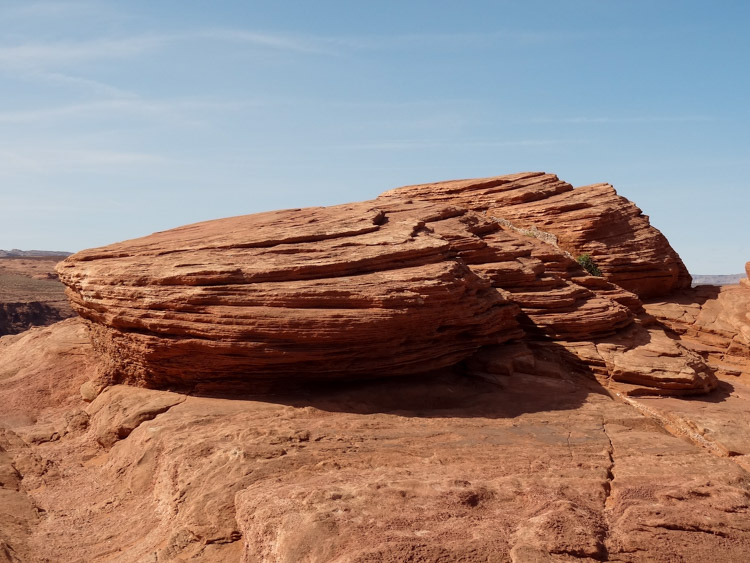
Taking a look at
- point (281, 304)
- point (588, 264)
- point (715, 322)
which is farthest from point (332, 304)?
point (715, 322)

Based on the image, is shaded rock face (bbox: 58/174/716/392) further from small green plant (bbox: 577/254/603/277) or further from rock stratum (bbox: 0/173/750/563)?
small green plant (bbox: 577/254/603/277)

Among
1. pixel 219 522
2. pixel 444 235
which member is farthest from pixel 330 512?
pixel 444 235

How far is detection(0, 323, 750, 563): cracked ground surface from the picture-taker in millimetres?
9242

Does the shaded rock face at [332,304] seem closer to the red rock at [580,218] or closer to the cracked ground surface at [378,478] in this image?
the cracked ground surface at [378,478]

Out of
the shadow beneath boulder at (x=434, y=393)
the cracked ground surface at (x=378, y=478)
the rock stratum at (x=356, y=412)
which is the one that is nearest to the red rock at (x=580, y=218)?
the rock stratum at (x=356, y=412)

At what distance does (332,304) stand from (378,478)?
4.30 m

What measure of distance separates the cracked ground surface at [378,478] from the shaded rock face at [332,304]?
0.84 metres

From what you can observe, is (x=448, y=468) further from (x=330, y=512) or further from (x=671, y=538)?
(x=671, y=538)

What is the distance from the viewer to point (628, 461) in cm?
1193

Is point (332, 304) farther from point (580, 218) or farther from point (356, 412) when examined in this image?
point (580, 218)

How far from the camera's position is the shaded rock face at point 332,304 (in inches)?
537

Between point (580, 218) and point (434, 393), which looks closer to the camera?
point (434, 393)

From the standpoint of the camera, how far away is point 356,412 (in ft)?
44.8

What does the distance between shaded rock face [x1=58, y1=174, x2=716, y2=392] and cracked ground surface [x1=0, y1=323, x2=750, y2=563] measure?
0.84 metres
